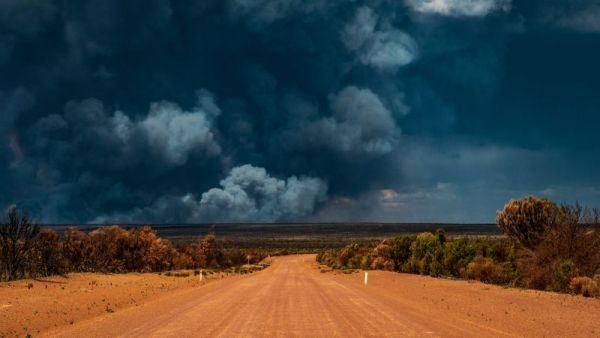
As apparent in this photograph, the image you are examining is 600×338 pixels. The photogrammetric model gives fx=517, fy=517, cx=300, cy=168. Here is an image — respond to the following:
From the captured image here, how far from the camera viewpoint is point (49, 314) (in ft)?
59.3

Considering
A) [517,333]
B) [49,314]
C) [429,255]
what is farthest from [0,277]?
[429,255]

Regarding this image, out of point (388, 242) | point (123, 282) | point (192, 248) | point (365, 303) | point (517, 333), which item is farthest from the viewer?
point (192, 248)

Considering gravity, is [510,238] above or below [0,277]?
above

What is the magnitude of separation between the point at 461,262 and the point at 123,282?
73.5 ft

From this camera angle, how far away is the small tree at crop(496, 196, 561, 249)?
32.0 metres

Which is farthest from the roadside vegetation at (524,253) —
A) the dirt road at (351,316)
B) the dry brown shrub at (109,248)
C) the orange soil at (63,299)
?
the dry brown shrub at (109,248)

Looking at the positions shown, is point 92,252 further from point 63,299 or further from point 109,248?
point 63,299

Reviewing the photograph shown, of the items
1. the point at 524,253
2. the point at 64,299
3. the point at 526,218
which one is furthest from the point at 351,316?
the point at 526,218

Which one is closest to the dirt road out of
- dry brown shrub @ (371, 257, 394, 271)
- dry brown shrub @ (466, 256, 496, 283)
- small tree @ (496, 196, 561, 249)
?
dry brown shrub @ (466, 256, 496, 283)

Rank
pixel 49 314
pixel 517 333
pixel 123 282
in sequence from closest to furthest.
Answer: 1. pixel 517 333
2. pixel 49 314
3. pixel 123 282

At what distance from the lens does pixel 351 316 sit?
16.3 m

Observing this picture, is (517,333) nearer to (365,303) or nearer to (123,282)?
(365,303)

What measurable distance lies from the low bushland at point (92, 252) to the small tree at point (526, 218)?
2897 centimetres

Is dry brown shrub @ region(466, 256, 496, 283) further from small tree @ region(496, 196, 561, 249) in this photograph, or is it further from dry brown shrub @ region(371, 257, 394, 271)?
dry brown shrub @ region(371, 257, 394, 271)
